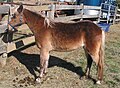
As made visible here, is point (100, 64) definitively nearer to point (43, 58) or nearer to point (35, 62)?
point (43, 58)

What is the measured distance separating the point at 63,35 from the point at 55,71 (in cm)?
122

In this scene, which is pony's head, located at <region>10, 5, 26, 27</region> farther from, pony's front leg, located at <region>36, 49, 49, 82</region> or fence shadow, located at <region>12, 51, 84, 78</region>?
fence shadow, located at <region>12, 51, 84, 78</region>

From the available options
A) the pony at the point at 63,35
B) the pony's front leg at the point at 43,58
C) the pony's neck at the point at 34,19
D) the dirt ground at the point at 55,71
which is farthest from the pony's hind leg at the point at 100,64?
the pony's neck at the point at 34,19

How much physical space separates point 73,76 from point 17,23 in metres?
1.82

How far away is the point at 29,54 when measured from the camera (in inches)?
340

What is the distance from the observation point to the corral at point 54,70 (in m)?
6.29

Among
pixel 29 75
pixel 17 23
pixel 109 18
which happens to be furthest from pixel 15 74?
pixel 109 18

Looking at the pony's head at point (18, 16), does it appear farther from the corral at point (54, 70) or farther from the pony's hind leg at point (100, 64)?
the pony's hind leg at point (100, 64)

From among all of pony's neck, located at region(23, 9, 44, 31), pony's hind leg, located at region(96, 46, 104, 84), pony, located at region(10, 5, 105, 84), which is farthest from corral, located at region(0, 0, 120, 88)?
pony's neck, located at region(23, 9, 44, 31)

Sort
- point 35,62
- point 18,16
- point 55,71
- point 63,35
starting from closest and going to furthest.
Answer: point 18,16 → point 63,35 → point 55,71 → point 35,62

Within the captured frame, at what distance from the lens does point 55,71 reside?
279 inches

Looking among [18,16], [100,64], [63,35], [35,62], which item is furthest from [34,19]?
[35,62]

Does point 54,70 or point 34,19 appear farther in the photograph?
point 54,70

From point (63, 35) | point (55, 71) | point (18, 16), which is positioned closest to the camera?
point (18, 16)
